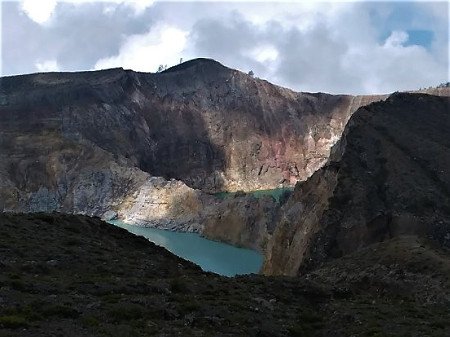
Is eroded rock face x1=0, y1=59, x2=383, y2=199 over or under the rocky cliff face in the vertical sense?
over

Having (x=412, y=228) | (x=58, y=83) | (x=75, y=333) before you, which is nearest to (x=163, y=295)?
(x=75, y=333)

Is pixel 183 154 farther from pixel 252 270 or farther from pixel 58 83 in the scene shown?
pixel 252 270

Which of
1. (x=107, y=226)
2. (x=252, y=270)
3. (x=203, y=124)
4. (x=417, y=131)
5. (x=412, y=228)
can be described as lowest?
(x=252, y=270)

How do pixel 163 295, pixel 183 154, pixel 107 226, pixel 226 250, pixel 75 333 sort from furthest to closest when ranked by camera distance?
pixel 183 154 < pixel 226 250 < pixel 107 226 < pixel 163 295 < pixel 75 333

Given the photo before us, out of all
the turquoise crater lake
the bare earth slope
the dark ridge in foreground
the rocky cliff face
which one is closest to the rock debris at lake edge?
the dark ridge in foreground

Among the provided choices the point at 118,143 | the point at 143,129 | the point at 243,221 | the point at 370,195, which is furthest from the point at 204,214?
the point at 143,129

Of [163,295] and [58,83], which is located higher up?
[58,83]

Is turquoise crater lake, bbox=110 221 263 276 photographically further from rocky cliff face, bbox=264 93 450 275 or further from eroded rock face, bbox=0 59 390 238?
rocky cliff face, bbox=264 93 450 275
